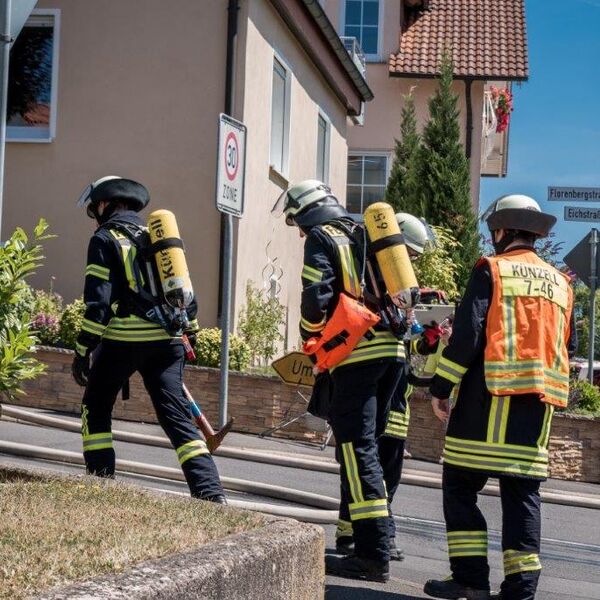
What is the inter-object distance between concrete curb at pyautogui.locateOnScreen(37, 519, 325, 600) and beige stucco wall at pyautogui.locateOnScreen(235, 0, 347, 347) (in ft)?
32.1

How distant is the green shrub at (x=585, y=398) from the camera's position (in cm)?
1271

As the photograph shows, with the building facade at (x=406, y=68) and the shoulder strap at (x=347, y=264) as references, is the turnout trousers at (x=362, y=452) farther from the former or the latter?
the building facade at (x=406, y=68)

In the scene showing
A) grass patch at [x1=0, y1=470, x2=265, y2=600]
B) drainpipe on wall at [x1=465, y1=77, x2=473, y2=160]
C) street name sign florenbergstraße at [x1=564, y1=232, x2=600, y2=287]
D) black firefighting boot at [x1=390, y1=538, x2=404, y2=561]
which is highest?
drainpipe on wall at [x1=465, y1=77, x2=473, y2=160]

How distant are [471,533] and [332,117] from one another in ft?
52.7

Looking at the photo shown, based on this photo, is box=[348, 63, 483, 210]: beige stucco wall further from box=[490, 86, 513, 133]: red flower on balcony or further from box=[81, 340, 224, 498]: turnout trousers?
box=[81, 340, 224, 498]: turnout trousers

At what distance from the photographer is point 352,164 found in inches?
1083

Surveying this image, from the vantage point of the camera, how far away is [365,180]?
1073 inches

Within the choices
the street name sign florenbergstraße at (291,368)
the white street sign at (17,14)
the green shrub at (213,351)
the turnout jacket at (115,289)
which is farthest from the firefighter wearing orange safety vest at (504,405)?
the green shrub at (213,351)

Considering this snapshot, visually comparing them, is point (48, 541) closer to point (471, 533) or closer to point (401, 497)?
point (471, 533)

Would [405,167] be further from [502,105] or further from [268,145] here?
[268,145]

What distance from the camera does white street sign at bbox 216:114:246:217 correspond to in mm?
10250

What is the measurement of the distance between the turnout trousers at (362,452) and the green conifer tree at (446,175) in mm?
17094

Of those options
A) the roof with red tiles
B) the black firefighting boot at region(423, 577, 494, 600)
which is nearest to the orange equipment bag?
the black firefighting boot at region(423, 577, 494, 600)

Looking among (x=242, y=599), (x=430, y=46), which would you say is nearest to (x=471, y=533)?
(x=242, y=599)
